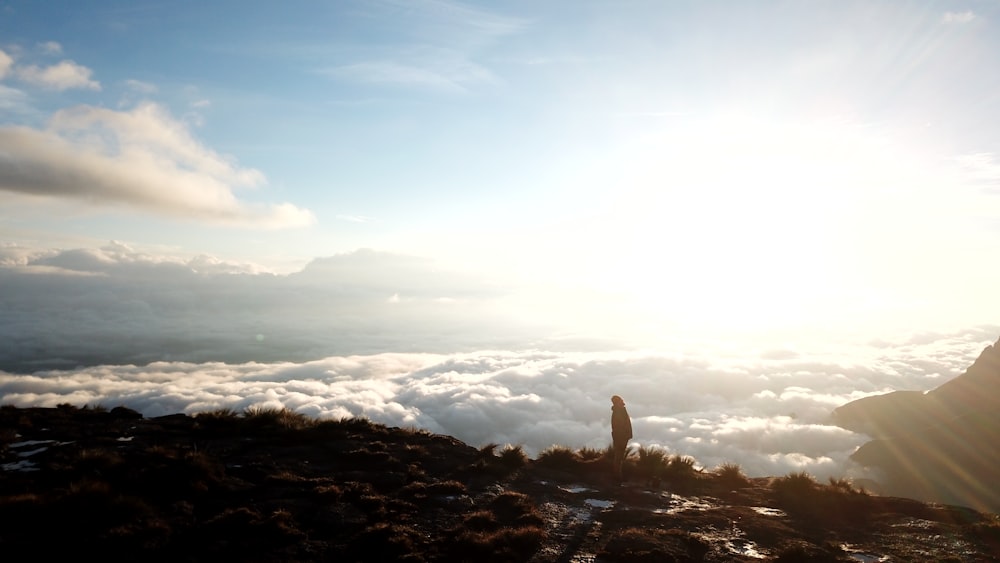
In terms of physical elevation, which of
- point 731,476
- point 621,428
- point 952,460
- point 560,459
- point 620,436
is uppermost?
point 621,428

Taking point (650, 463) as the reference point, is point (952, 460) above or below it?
below

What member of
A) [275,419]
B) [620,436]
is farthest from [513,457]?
[275,419]

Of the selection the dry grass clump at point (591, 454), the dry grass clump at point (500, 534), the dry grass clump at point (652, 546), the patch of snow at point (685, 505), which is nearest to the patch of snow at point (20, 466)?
the dry grass clump at point (500, 534)

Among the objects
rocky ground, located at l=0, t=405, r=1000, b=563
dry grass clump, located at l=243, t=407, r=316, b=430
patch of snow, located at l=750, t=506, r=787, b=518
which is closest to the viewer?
rocky ground, located at l=0, t=405, r=1000, b=563

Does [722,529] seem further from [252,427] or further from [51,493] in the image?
[252,427]

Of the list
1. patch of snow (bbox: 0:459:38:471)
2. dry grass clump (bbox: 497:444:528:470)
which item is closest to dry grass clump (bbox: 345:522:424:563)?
dry grass clump (bbox: 497:444:528:470)

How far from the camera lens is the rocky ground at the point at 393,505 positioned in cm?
927

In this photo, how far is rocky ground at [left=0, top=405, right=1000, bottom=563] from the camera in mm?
9273

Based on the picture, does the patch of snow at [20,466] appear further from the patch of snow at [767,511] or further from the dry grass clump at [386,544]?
the patch of snow at [767,511]

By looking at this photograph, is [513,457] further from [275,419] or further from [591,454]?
[275,419]

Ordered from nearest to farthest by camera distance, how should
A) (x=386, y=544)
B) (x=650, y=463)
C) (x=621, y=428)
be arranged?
1. (x=386, y=544)
2. (x=621, y=428)
3. (x=650, y=463)

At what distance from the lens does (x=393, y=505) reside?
40.3 ft

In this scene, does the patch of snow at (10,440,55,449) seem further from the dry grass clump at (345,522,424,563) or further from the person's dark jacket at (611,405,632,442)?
the person's dark jacket at (611,405,632,442)

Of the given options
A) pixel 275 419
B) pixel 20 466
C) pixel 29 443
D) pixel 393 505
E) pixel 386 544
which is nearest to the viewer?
pixel 386 544
